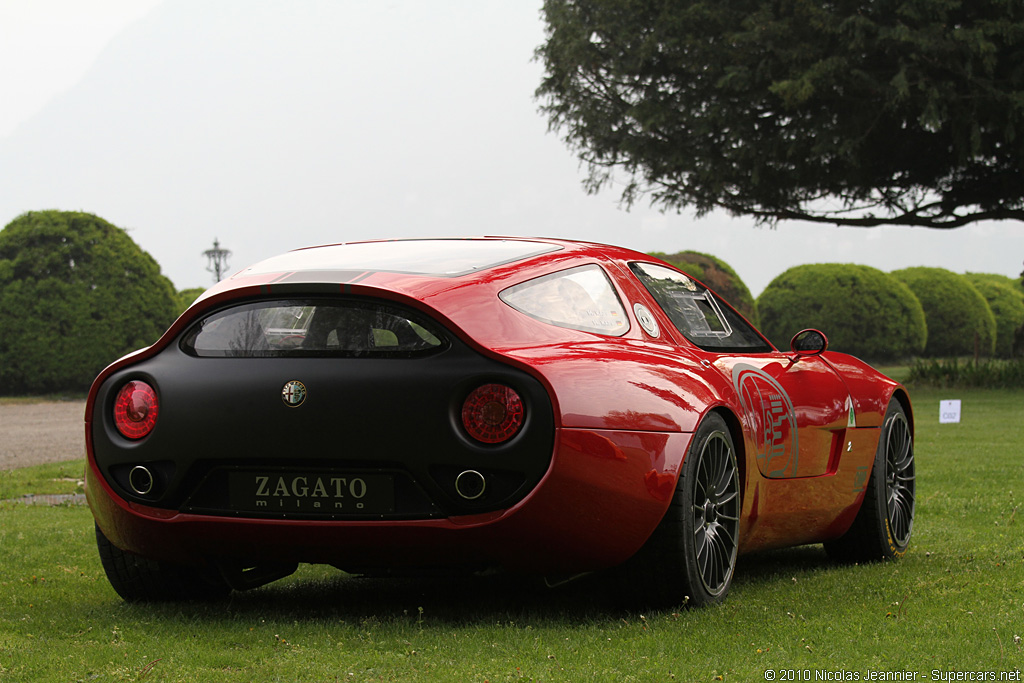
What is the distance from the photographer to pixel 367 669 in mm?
3377

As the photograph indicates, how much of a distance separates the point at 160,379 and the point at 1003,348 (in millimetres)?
46350

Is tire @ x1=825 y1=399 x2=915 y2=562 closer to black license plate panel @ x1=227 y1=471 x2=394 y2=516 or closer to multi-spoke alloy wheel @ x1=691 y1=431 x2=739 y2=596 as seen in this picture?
multi-spoke alloy wheel @ x1=691 y1=431 x2=739 y2=596

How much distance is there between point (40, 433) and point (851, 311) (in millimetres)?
26821

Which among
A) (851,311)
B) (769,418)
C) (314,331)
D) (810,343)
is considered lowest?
(851,311)

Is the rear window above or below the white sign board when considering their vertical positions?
above

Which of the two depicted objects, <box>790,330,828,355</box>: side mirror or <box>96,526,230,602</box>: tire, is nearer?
<box>96,526,230,602</box>: tire

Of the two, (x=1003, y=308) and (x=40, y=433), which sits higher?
(x=1003, y=308)

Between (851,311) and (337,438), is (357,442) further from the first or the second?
(851,311)

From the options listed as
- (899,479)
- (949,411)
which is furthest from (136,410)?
(949,411)

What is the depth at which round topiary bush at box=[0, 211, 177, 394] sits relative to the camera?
26266 mm

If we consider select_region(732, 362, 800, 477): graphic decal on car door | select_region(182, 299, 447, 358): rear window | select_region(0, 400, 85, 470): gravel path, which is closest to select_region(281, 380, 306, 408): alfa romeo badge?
select_region(182, 299, 447, 358): rear window

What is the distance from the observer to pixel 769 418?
4906 millimetres

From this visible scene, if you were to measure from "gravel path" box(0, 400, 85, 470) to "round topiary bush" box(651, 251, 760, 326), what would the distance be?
17.2 meters

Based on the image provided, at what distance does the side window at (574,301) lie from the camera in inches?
163
